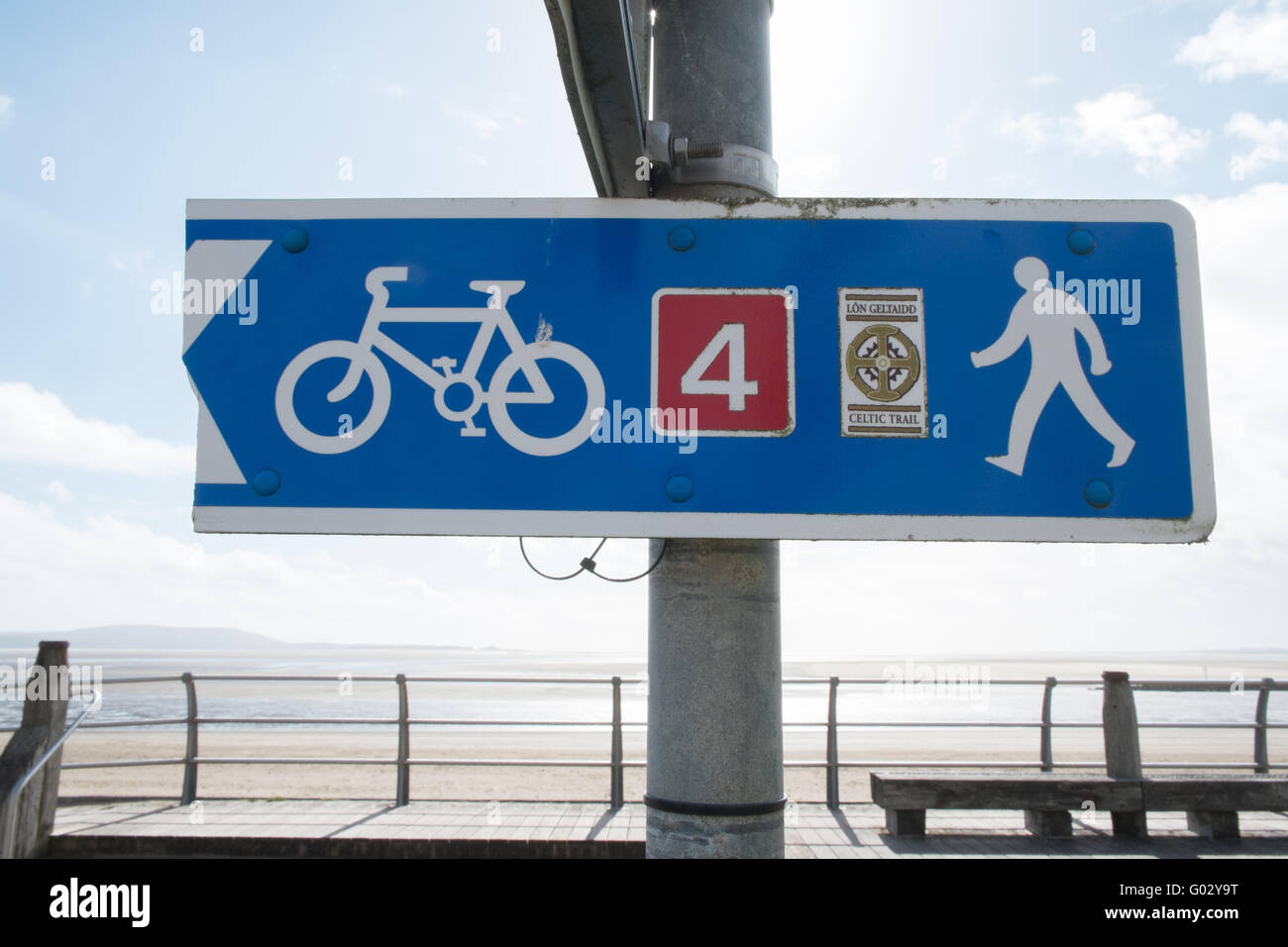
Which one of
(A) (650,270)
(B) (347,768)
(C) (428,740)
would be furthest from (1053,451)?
(C) (428,740)

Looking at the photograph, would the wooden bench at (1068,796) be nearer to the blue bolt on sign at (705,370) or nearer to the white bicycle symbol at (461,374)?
the blue bolt on sign at (705,370)

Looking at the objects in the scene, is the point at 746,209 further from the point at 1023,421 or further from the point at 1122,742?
the point at 1122,742

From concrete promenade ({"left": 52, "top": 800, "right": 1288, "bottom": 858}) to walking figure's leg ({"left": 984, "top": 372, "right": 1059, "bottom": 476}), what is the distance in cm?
587

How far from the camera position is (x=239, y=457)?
1.29 meters

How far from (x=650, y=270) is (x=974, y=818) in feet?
27.1

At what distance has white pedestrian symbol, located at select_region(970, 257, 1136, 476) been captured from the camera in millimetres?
1253

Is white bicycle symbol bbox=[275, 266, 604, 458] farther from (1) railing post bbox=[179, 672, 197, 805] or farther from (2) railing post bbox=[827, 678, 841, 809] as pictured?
(1) railing post bbox=[179, 672, 197, 805]

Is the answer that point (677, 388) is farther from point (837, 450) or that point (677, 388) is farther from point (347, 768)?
point (347, 768)

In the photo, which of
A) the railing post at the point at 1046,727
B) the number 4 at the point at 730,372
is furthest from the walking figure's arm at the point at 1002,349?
the railing post at the point at 1046,727

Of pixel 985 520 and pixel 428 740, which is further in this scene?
pixel 428 740

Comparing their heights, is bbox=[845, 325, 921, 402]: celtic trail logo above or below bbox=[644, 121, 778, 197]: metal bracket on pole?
below

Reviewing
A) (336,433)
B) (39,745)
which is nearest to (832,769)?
(39,745)

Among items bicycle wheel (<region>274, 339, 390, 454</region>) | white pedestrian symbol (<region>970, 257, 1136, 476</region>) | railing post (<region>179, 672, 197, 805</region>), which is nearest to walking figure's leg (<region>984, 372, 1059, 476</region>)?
white pedestrian symbol (<region>970, 257, 1136, 476</region>)

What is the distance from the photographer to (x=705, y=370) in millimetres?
1280
